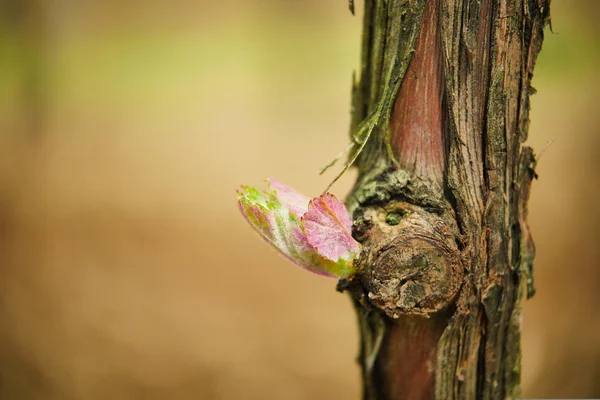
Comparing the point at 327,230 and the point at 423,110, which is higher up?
the point at 423,110

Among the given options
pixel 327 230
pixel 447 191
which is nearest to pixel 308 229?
pixel 327 230

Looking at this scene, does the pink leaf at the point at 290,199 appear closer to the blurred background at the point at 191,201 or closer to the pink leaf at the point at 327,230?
the pink leaf at the point at 327,230

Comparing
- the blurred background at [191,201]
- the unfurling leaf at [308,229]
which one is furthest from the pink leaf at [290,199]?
the blurred background at [191,201]

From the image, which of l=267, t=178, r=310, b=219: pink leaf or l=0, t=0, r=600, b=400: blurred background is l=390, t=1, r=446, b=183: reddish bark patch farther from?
l=0, t=0, r=600, b=400: blurred background

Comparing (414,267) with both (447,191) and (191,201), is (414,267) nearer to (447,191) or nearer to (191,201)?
(447,191)

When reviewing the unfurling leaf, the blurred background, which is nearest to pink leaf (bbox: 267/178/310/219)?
the unfurling leaf

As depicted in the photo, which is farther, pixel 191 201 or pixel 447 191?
pixel 191 201
